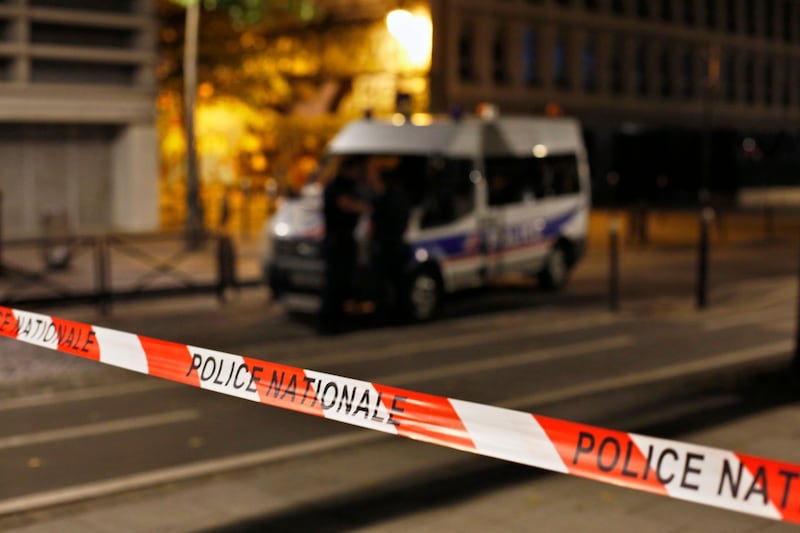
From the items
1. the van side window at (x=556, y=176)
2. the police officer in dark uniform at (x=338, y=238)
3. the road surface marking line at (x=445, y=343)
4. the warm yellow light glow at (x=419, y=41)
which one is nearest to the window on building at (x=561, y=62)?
the warm yellow light glow at (x=419, y=41)

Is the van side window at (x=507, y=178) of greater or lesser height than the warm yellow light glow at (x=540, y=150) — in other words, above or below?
below

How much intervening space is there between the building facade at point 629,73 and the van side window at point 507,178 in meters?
23.6

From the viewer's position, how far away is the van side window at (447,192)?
14961 mm

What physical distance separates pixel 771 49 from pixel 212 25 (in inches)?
1476

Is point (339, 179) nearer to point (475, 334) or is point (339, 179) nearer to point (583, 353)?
point (475, 334)

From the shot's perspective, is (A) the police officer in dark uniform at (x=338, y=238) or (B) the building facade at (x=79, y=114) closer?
(A) the police officer in dark uniform at (x=338, y=238)

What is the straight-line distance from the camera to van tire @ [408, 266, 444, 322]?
577 inches

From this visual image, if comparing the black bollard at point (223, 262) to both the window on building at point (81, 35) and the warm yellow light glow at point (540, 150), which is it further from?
the window on building at point (81, 35)

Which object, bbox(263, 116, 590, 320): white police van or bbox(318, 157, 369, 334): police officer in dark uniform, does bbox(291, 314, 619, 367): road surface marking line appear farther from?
bbox(263, 116, 590, 320): white police van

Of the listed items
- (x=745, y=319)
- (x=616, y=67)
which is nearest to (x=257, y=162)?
(x=616, y=67)

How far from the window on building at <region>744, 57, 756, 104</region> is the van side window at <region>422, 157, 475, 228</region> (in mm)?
50446

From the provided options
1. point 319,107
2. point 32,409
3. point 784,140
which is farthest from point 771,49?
point 32,409

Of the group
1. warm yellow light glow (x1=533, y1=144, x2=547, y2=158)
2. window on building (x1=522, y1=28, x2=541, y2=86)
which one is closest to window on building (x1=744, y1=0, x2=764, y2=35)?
window on building (x1=522, y1=28, x2=541, y2=86)

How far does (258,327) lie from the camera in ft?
47.8
